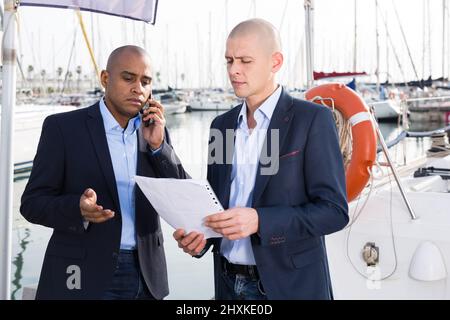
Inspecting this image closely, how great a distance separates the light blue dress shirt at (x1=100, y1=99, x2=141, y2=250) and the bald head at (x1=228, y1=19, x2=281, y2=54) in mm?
688

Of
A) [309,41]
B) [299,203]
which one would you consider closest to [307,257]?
[299,203]

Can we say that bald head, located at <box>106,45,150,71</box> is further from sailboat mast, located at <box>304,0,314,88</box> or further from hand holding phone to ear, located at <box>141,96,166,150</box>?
sailboat mast, located at <box>304,0,314,88</box>

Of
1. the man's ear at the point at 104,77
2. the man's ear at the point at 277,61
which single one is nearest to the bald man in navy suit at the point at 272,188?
the man's ear at the point at 277,61

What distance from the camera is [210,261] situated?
805cm

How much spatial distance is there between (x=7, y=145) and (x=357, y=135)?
2406 millimetres

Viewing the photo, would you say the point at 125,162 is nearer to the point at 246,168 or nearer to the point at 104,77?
the point at 104,77

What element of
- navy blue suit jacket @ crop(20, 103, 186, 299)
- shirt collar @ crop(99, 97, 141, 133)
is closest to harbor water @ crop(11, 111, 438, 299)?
navy blue suit jacket @ crop(20, 103, 186, 299)

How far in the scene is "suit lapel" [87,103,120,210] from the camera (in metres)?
2.33

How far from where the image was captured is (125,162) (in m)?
2.42

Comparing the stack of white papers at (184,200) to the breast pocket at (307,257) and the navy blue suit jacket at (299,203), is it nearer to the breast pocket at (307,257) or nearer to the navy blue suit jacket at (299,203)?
the navy blue suit jacket at (299,203)

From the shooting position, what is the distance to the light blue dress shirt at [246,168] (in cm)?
212

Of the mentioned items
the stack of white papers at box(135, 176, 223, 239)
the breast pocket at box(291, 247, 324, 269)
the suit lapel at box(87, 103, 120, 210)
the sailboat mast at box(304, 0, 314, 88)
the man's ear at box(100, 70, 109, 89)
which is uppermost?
the sailboat mast at box(304, 0, 314, 88)

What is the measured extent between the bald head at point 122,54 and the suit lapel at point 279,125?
2.40 feet
